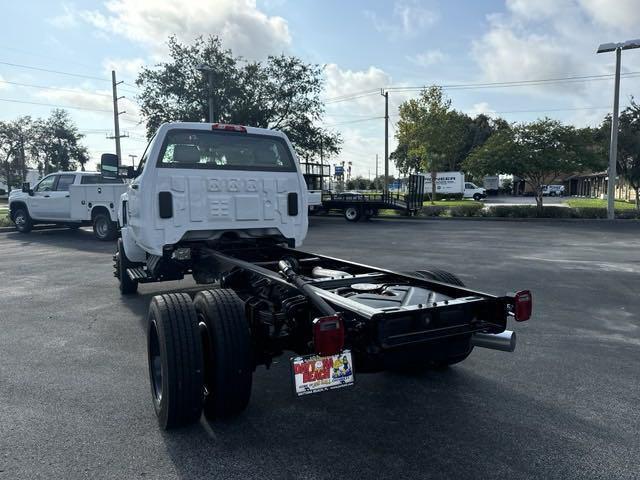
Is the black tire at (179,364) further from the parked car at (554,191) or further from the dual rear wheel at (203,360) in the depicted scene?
the parked car at (554,191)

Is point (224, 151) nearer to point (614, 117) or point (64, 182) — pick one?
point (64, 182)

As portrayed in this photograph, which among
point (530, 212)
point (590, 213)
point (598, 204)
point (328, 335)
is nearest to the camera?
point (328, 335)

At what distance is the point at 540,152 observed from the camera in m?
23.7

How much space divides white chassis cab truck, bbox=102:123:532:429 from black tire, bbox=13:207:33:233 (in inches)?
547

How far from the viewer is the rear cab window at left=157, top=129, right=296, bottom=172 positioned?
576cm

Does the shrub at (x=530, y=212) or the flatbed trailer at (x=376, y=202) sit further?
the flatbed trailer at (x=376, y=202)

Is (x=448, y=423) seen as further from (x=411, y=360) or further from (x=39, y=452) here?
(x=39, y=452)

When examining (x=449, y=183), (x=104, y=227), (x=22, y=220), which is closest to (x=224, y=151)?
(x=104, y=227)

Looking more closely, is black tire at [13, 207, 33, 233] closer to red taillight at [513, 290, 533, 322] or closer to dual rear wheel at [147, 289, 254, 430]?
dual rear wheel at [147, 289, 254, 430]

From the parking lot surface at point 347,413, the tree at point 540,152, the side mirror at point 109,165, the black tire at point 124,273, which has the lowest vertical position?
the parking lot surface at point 347,413

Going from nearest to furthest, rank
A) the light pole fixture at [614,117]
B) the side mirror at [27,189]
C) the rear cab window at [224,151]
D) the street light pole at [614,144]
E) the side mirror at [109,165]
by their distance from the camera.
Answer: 1. the rear cab window at [224,151]
2. the side mirror at [109,165]
3. the side mirror at [27,189]
4. the light pole fixture at [614,117]
5. the street light pole at [614,144]

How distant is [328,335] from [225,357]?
81 cm

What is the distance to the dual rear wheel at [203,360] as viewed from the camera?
3.35 meters

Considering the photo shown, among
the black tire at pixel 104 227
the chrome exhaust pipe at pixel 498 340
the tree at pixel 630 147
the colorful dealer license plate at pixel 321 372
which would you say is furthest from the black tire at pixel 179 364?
the tree at pixel 630 147
